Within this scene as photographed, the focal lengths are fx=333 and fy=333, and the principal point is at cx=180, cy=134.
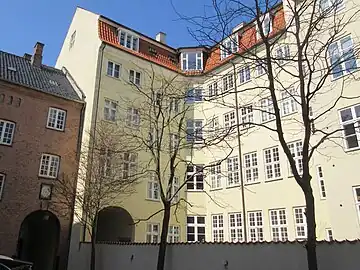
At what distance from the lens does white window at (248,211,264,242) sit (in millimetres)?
19403

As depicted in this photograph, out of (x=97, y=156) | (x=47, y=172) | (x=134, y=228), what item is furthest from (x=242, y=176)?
(x=47, y=172)

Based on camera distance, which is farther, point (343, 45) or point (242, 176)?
point (242, 176)

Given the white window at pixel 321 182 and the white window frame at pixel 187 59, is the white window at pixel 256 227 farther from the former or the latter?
the white window frame at pixel 187 59

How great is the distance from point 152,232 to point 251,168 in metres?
7.56

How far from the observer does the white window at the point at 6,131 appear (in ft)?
60.6

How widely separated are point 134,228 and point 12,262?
36.2 feet

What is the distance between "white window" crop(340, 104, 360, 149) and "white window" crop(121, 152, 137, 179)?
11800 mm

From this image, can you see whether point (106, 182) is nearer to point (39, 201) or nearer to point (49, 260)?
point (39, 201)

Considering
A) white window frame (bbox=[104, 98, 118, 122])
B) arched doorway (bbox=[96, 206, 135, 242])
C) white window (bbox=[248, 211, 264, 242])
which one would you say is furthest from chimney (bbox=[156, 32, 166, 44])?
white window (bbox=[248, 211, 264, 242])

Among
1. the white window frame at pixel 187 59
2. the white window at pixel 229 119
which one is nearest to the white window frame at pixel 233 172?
the white window at pixel 229 119

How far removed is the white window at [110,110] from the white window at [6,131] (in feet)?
18.2

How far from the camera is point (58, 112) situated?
2106 cm

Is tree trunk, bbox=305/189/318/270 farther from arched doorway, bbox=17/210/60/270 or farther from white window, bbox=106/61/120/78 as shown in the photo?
white window, bbox=106/61/120/78

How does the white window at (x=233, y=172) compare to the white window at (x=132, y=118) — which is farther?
the white window at (x=132, y=118)
